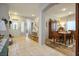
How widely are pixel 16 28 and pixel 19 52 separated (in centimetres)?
49

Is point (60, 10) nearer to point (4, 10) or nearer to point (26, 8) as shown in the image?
point (26, 8)

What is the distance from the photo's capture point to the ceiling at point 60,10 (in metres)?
3.09

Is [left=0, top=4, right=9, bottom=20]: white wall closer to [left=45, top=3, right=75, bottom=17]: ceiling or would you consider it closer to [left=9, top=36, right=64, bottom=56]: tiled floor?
[left=9, top=36, right=64, bottom=56]: tiled floor

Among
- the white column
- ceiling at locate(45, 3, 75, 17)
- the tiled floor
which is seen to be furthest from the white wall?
ceiling at locate(45, 3, 75, 17)

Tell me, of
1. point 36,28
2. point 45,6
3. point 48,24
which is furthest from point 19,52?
point 45,6

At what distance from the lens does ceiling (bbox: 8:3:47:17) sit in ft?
10.2

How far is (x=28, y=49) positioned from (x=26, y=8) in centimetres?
83

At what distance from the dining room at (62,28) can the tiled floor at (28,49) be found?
124 millimetres

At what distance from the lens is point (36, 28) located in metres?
3.22

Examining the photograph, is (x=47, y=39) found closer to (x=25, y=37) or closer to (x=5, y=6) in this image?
(x=25, y=37)

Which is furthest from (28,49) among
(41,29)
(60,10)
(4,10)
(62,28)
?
(60,10)

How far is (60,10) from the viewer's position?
10.4 feet

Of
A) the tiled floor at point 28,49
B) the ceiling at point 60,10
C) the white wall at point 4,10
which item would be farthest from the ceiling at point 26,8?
the tiled floor at point 28,49

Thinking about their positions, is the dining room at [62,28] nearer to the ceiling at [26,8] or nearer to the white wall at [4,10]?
the ceiling at [26,8]
